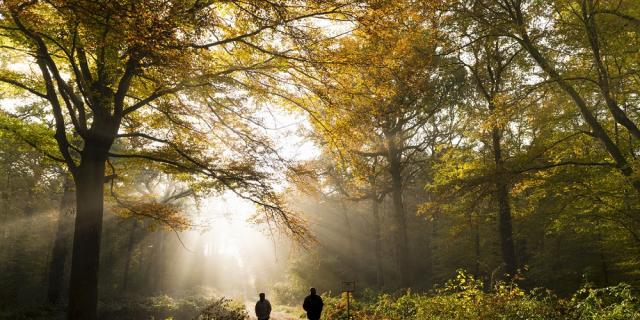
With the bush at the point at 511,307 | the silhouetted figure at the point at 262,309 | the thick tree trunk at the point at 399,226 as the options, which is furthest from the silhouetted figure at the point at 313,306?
the thick tree trunk at the point at 399,226

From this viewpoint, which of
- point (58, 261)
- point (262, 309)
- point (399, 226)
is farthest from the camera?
point (399, 226)

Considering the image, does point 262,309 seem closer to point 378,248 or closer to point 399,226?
point 399,226

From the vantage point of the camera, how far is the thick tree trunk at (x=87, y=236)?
351 inches

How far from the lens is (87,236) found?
9234mm

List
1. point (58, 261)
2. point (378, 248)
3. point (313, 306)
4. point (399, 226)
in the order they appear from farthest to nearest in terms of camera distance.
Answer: point (378, 248) → point (399, 226) → point (58, 261) → point (313, 306)

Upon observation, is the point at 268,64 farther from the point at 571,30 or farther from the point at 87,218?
the point at 571,30

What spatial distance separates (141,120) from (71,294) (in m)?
4.72

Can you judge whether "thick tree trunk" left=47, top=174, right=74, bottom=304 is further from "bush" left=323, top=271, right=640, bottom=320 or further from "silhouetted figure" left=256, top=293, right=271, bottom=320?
"bush" left=323, top=271, right=640, bottom=320

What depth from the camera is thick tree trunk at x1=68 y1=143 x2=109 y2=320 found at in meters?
8.91

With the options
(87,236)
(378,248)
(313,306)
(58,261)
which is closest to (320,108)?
(313,306)

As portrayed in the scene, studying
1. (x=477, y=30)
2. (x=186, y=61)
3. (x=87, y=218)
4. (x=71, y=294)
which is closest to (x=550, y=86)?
(x=477, y=30)

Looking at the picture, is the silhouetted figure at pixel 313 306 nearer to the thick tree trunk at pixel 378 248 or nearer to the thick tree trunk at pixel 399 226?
the thick tree trunk at pixel 399 226

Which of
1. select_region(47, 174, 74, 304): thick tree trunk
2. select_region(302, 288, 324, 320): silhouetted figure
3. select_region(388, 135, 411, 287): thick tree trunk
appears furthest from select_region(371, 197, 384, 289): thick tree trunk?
select_region(47, 174, 74, 304): thick tree trunk

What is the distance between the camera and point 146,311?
2033 cm
